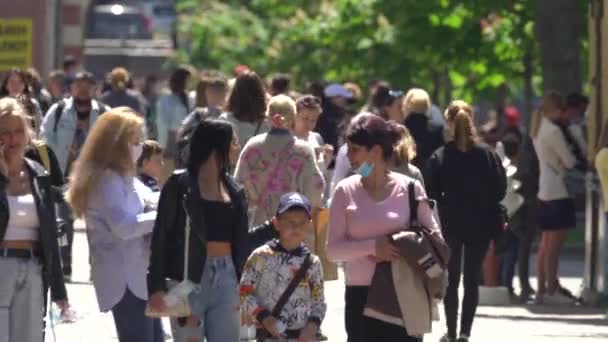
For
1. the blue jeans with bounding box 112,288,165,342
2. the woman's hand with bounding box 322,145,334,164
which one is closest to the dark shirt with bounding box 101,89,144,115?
the woman's hand with bounding box 322,145,334,164

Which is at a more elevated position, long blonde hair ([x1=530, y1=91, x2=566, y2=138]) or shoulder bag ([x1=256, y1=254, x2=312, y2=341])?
long blonde hair ([x1=530, y1=91, x2=566, y2=138])

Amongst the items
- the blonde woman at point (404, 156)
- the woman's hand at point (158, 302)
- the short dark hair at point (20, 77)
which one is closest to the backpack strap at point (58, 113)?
the short dark hair at point (20, 77)

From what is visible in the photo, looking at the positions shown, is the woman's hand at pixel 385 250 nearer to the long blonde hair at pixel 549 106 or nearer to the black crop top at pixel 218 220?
the black crop top at pixel 218 220

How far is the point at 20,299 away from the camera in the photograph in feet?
32.0

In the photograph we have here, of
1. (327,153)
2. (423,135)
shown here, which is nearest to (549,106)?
(423,135)

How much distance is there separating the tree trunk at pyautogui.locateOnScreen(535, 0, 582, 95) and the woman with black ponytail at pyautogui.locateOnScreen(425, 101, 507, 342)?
12318 millimetres

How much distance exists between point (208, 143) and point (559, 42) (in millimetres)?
17104

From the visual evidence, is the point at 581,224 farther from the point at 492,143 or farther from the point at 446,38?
the point at 446,38

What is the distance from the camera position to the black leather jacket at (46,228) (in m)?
9.64

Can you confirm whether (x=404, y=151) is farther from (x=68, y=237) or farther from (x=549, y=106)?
(x=549, y=106)

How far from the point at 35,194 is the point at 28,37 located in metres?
17.5

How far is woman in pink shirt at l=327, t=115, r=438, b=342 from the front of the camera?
10.0 m

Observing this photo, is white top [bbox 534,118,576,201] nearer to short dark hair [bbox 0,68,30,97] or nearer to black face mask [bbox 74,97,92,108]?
black face mask [bbox 74,97,92,108]

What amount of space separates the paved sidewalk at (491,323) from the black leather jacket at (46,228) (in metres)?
Answer: 3.82
